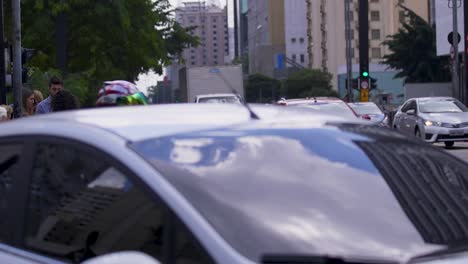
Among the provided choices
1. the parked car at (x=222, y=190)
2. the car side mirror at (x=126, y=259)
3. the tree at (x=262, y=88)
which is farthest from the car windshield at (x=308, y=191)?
the tree at (x=262, y=88)

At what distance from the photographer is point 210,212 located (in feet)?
12.2

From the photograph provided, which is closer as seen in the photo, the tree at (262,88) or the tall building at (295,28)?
the tree at (262,88)

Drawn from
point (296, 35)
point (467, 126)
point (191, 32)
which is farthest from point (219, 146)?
point (296, 35)

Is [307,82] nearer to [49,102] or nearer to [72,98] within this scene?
[49,102]

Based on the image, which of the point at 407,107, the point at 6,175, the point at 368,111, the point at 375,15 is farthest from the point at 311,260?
the point at 375,15

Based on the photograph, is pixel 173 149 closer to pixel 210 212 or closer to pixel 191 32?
pixel 210 212

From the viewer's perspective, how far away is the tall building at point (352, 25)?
11850 centimetres

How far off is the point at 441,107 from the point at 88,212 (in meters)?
25.9

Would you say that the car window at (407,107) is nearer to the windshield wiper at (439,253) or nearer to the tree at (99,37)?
the tree at (99,37)

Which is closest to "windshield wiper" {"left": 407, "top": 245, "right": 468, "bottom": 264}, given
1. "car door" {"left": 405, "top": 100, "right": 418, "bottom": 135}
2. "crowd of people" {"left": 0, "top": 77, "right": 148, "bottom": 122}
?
"crowd of people" {"left": 0, "top": 77, "right": 148, "bottom": 122}

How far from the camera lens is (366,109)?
30.7 metres

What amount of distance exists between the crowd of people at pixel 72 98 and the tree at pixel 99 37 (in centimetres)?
2624

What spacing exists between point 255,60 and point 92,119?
515ft

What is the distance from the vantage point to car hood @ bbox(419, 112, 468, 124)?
28.1 meters
